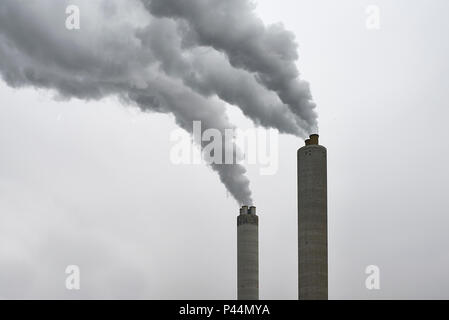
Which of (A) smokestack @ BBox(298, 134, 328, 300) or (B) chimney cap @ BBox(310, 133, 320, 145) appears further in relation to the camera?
(B) chimney cap @ BBox(310, 133, 320, 145)

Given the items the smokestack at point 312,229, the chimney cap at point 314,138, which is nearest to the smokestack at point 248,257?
the smokestack at point 312,229

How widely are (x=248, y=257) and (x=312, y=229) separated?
13144 mm

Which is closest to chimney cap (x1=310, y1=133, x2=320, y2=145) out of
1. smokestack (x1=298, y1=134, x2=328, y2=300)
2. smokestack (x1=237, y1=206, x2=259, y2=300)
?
smokestack (x1=298, y1=134, x2=328, y2=300)

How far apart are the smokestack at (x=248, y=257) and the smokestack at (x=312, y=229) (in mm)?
11847

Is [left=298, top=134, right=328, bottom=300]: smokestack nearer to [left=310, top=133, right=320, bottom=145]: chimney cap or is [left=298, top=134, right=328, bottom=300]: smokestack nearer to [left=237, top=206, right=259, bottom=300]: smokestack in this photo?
[left=310, top=133, right=320, bottom=145]: chimney cap

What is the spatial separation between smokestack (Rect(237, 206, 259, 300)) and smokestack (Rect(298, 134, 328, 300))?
1185 centimetres

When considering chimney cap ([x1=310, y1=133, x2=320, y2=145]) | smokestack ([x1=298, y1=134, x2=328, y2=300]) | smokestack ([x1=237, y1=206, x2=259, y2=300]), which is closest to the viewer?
smokestack ([x1=298, y1=134, x2=328, y2=300])

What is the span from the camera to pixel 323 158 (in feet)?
132

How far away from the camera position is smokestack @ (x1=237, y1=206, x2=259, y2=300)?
50656mm

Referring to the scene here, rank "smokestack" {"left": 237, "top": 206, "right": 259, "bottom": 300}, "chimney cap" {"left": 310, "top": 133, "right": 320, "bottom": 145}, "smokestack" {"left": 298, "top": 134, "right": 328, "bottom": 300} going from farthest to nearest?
1. "smokestack" {"left": 237, "top": 206, "right": 259, "bottom": 300}
2. "chimney cap" {"left": 310, "top": 133, "right": 320, "bottom": 145}
3. "smokestack" {"left": 298, "top": 134, "right": 328, "bottom": 300}

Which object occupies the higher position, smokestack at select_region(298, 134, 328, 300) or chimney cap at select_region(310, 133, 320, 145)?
chimney cap at select_region(310, 133, 320, 145)
